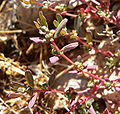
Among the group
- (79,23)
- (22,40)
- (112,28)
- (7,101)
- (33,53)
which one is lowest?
(7,101)

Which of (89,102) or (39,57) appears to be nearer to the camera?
(89,102)

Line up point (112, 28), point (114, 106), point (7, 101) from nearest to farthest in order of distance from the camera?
point (114, 106) → point (7, 101) → point (112, 28)

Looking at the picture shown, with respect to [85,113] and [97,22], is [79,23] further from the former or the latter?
[85,113]

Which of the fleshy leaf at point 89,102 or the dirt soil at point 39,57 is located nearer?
the fleshy leaf at point 89,102

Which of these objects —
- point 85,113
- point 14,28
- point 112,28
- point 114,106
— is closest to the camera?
point 85,113

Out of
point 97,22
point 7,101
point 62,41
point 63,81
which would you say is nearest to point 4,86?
point 7,101

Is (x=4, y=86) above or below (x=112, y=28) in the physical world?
below

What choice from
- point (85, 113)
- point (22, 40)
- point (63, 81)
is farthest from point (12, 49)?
point (85, 113)

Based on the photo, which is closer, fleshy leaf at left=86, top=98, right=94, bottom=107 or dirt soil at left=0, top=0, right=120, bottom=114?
fleshy leaf at left=86, top=98, right=94, bottom=107

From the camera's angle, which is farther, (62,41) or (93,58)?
(62,41)

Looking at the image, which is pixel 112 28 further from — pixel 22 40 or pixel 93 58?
pixel 22 40
